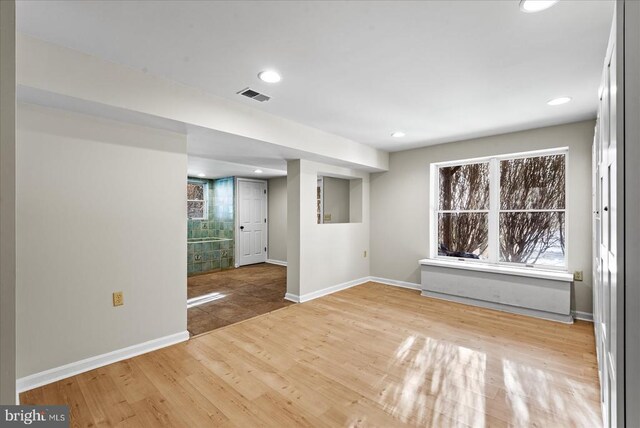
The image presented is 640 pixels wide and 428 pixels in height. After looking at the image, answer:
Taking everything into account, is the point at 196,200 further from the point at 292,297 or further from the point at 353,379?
the point at 353,379

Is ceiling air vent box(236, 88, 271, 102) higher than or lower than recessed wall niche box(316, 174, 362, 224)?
higher

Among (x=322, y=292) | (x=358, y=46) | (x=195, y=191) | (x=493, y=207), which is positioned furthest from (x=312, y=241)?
(x=195, y=191)

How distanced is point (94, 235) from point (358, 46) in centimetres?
256

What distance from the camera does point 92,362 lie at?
2.44 meters

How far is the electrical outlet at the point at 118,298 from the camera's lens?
2578 mm

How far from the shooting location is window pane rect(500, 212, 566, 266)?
12.6 feet

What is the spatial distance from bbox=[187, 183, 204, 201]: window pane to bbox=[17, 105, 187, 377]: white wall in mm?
4849

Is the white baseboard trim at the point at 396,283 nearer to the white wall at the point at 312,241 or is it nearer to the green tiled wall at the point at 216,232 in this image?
the white wall at the point at 312,241

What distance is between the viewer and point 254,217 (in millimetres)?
7633

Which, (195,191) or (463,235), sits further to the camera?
(195,191)

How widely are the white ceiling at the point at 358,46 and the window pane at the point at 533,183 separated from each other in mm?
975

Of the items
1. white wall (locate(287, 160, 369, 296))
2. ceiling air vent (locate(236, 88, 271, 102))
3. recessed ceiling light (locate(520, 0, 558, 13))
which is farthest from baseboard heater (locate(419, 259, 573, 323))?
ceiling air vent (locate(236, 88, 271, 102))

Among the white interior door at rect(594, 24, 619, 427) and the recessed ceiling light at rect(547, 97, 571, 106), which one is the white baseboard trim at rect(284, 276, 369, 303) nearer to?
the white interior door at rect(594, 24, 619, 427)
